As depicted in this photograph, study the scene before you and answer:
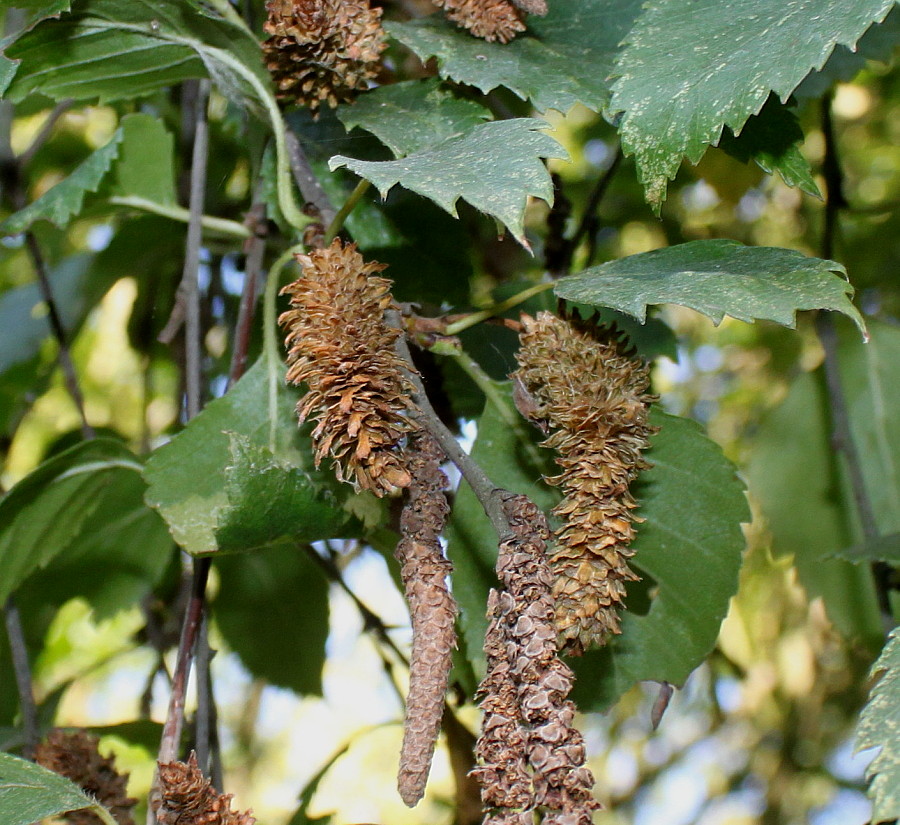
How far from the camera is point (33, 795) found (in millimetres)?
604

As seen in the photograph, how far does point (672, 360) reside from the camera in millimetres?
1140

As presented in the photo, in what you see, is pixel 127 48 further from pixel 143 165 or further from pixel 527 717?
pixel 527 717

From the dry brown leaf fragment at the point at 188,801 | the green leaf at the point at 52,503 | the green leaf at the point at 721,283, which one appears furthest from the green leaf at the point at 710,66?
the green leaf at the point at 52,503

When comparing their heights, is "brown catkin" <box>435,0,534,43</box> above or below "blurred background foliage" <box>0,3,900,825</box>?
above

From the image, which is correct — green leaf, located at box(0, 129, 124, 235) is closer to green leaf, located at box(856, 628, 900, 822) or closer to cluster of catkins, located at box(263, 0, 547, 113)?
cluster of catkins, located at box(263, 0, 547, 113)

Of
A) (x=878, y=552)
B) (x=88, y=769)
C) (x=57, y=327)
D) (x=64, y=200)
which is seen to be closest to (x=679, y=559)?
(x=878, y=552)

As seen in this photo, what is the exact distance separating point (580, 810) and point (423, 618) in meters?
0.13

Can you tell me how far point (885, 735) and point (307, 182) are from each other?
562 millimetres

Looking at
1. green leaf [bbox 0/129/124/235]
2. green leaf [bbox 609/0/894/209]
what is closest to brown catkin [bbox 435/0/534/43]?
green leaf [bbox 609/0/894/209]

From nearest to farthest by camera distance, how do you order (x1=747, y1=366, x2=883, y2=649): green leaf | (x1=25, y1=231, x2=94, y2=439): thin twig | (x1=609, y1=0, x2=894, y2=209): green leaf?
(x1=609, y1=0, x2=894, y2=209): green leaf
(x1=25, y1=231, x2=94, y2=439): thin twig
(x1=747, y1=366, x2=883, y2=649): green leaf

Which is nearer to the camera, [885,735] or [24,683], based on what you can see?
[885,735]

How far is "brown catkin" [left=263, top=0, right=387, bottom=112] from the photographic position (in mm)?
691

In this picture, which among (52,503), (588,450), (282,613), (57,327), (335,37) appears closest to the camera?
(588,450)

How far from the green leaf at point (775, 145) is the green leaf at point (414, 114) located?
0.62 feet
